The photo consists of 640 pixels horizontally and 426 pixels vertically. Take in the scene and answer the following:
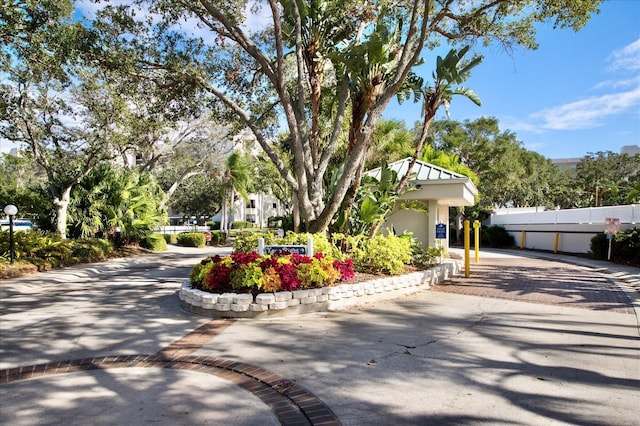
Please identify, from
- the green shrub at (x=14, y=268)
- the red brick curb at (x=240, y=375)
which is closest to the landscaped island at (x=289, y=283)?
the red brick curb at (x=240, y=375)

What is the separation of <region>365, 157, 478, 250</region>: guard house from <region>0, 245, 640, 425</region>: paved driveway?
438cm

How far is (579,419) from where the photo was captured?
3.58m

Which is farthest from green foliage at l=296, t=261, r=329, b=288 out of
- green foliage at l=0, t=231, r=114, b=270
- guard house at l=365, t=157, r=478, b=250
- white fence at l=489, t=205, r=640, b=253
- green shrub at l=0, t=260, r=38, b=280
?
white fence at l=489, t=205, r=640, b=253

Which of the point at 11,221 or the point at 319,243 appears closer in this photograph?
the point at 319,243

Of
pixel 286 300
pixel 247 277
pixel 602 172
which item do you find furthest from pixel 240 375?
pixel 602 172

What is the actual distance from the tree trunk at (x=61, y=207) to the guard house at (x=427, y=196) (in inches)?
456

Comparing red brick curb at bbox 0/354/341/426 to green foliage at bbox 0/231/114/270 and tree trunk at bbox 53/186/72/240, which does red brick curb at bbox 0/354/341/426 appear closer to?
green foliage at bbox 0/231/114/270

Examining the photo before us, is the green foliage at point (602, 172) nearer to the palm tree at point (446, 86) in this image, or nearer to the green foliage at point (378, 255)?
the palm tree at point (446, 86)

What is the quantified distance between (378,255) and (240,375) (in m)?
5.43

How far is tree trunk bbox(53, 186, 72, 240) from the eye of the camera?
631 inches

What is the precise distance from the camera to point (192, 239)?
25969 millimetres

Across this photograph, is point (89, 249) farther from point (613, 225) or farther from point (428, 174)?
point (613, 225)

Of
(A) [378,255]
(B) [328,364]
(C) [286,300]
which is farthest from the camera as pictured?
(A) [378,255]

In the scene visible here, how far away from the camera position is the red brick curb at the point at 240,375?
3693mm
